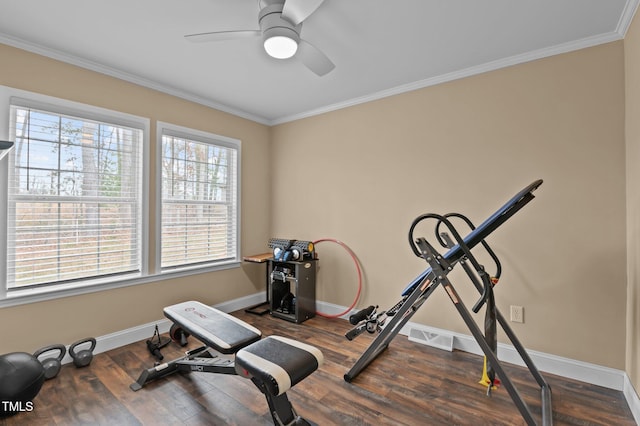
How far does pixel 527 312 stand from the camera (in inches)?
100

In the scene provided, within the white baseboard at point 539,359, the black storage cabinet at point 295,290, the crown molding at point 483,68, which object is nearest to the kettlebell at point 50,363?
the white baseboard at point 539,359

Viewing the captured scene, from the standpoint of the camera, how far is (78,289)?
104 inches

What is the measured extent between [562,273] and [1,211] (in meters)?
4.39

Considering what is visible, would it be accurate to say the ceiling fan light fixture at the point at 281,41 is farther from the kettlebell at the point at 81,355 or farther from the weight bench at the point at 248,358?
the kettlebell at the point at 81,355

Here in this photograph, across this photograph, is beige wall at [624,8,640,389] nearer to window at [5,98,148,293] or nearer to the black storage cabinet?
the black storage cabinet

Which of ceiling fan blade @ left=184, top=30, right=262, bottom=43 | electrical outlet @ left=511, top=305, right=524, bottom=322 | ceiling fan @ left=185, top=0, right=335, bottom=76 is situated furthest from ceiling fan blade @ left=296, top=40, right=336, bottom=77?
electrical outlet @ left=511, top=305, right=524, bottom=322

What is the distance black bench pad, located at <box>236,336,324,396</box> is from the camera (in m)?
1.50

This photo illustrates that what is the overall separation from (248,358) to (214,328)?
0.60 m

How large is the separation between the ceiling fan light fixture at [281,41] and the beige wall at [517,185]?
5.52 ft

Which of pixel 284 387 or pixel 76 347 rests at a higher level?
pixel 284 387

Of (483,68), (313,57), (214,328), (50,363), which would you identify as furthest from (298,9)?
(50,363)

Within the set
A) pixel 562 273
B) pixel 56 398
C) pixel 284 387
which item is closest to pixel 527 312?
pixel 562 273

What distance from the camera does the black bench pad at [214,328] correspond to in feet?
6.32

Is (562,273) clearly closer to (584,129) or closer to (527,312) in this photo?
(527,312)
